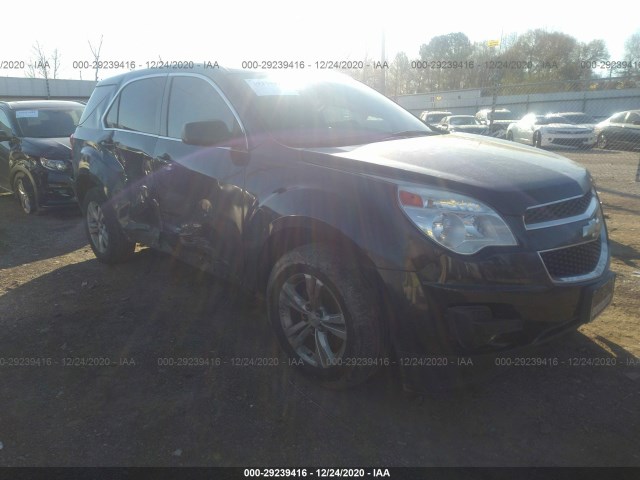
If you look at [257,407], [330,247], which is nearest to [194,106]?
[330,247]

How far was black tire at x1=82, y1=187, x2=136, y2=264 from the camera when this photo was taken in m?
4.95

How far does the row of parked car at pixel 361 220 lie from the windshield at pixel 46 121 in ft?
15.6

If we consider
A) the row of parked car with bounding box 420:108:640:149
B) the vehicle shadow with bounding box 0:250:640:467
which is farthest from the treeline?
the vehicle shadow with bounding box 0:250:640:467

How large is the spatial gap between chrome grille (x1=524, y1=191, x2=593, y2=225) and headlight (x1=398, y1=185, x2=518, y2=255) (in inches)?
7.1

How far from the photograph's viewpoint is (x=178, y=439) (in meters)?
2.59

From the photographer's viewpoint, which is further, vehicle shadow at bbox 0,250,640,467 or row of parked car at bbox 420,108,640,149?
row of parked car at bbox 420,108,640,149

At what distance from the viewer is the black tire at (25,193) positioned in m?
7.69

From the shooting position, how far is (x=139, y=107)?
4.52 metres

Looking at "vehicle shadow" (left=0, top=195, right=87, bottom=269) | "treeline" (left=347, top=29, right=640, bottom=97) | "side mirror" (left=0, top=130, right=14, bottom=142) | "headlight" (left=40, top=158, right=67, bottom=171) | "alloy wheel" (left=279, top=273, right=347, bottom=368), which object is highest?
"treeline" (left=347, top=29, right=640, bottom=97)

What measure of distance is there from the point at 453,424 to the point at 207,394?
141 centimetres

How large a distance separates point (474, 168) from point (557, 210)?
473 mm

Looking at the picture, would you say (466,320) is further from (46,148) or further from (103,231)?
(46,148)

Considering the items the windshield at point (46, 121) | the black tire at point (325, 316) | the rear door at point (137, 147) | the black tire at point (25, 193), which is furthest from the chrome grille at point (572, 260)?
the windshield at point (46, 121)

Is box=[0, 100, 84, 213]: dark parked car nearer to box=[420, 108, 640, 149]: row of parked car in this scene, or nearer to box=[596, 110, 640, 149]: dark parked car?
box=[420, 108, 640, 149]: row of parked car
